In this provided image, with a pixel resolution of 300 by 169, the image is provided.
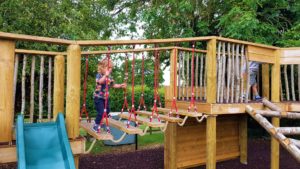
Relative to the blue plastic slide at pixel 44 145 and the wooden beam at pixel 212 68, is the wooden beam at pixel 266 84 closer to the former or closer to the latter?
the wooden beam at pixel 212 68

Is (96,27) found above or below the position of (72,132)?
above

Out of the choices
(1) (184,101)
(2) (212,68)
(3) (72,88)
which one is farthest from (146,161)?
(3) (72,88)

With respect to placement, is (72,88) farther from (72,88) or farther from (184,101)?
(184,101)

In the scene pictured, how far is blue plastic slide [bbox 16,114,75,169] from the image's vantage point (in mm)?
3383

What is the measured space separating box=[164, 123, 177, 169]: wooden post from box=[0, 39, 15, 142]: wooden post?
3661 millimetres

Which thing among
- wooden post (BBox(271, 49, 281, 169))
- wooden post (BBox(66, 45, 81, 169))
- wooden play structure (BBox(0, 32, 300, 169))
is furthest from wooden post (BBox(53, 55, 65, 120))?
wooden post (BBox(271, 49, 281, 169))

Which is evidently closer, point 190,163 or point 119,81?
point 190,163

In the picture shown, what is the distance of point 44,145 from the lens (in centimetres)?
362

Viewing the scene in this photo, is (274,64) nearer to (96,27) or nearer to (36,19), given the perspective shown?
(36,19)

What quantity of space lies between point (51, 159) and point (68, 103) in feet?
2.22

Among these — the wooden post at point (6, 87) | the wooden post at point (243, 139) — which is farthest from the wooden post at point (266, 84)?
the wooden post at point (6, 87)

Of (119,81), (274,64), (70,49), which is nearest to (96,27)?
(119,81)

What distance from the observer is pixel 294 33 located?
8.73 meters

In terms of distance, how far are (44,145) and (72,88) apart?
715 millimetres
